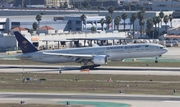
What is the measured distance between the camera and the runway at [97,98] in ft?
210

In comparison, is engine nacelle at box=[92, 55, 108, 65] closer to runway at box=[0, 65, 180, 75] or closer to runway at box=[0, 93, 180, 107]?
runway at box=[0, 65, 180, 75]

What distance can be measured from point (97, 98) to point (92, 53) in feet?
115

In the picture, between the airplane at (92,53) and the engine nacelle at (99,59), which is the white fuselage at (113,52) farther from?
the engine nacelle at (99,59)

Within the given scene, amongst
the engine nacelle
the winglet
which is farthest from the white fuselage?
the engine nacelle

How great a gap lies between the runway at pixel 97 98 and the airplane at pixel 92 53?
30691mm

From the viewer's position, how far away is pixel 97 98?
68.1 meters

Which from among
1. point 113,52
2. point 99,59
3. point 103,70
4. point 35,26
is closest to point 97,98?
point 103,70

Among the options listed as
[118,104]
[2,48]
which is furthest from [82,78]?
[2,48]

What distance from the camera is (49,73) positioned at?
9506 cm

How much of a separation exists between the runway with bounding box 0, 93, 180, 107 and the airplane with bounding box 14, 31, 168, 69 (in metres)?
30.7

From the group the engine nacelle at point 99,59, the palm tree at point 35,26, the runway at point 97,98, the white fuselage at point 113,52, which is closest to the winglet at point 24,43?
the white fuselage at point 113,52

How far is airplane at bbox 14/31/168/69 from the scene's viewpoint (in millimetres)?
101688

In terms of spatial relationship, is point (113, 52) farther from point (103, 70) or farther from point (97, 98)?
point (97, 98)

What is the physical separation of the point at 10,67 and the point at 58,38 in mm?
58928
